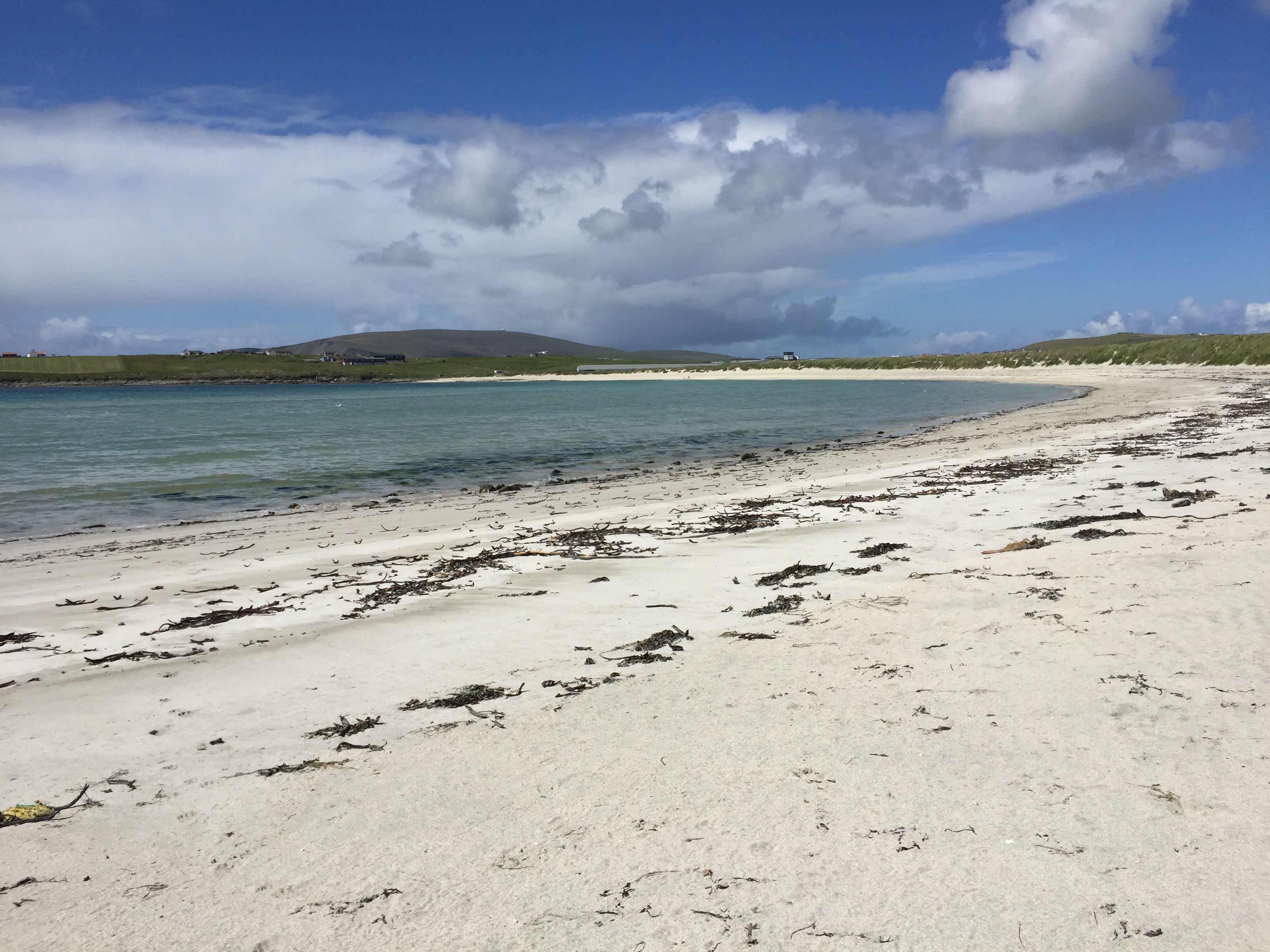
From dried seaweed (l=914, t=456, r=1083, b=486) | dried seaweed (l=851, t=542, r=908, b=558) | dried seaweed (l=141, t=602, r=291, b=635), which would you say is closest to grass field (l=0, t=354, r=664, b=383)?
dried seaweed (l=914, t=456, r=1083, b=486)

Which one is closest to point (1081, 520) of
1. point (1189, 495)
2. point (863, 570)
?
point (1189, 495)

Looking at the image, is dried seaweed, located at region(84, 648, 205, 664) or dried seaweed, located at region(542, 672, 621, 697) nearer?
dried seaweed, located at region(542, 672, 621, 697)

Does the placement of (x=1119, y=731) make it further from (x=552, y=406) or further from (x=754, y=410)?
(x=552, y=406)

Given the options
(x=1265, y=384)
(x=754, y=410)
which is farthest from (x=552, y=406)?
(x=1265, y=384)

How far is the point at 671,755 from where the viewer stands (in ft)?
13.5

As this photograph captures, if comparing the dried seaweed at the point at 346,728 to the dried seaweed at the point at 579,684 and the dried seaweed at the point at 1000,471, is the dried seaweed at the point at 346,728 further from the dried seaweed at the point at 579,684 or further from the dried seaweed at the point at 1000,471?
the dried seaweed at the point at 1000,471

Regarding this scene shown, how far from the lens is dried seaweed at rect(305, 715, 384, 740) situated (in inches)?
183

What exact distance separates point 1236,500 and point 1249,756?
757 cm

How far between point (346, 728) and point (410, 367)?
206m

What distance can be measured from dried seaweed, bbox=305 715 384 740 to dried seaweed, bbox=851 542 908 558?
5627mm

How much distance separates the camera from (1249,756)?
3.70m

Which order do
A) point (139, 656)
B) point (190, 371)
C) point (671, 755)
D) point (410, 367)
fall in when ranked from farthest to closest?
point (410, 367)
point (190, 371)
point (139, 656)
point (671, 755)

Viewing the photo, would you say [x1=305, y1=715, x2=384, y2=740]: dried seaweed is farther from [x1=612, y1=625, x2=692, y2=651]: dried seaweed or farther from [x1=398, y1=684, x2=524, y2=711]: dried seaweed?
[x1=612, y1=625, x2=692, y2=651]: dried seaweed

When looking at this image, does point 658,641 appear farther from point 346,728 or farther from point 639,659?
point 346,728
